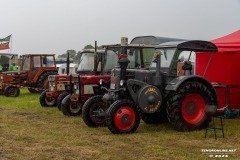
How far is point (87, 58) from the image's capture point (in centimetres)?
1112

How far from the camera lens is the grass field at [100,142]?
215 inches

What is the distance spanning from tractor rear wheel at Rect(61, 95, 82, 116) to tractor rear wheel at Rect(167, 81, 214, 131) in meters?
3.50

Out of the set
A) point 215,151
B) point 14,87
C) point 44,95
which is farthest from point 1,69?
point 215,151

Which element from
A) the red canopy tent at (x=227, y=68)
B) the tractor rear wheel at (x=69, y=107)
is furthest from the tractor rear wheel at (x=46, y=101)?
the red canopy tent at (x=227, y=68)

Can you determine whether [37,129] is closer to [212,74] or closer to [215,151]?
[215,151]

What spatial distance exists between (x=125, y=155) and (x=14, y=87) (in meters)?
11.5

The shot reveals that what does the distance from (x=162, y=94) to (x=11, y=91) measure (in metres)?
10.0

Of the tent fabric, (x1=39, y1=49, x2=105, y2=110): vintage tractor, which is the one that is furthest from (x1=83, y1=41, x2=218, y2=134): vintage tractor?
(x1=39, y1=49, x2=105, y2=110): vintage tractor

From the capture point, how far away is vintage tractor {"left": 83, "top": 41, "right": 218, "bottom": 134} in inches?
275

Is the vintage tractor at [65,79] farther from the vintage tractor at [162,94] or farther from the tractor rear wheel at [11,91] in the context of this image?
the tractor rear wheel at [11,91]

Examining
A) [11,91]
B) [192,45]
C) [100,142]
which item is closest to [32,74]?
[11,91]

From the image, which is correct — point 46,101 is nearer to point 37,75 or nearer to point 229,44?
point 37,75

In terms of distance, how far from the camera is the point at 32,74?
1628 centimetres

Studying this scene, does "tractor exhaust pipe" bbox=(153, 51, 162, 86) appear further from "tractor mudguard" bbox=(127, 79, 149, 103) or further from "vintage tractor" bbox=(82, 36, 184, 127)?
"vintage tractor" bbox=(82, 36, 184, 127)
